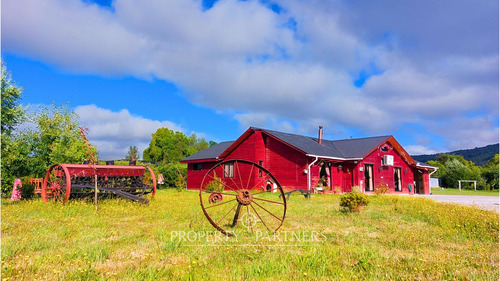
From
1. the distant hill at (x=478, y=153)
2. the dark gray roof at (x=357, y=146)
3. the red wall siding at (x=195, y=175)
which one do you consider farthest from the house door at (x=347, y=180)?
the distant hill at (x=478, y=153)

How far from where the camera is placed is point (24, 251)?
5074 mm

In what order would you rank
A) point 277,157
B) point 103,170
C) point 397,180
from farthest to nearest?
point 397,180, point 277,157, point 103,170

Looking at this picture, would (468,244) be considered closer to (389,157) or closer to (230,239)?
(230,239)

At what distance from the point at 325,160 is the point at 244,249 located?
18.2 meters

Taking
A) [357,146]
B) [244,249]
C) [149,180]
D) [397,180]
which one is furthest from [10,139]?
[397,180]

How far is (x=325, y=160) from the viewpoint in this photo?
22.8 m

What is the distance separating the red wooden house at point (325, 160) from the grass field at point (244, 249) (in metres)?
13.4

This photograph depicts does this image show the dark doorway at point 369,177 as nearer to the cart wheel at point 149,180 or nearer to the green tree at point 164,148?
Result: the cart wheel at point 149,180

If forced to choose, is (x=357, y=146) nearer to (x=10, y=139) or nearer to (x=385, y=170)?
(x=385, y=170)

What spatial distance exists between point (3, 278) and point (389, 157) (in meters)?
26.5

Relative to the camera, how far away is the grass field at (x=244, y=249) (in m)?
4.27

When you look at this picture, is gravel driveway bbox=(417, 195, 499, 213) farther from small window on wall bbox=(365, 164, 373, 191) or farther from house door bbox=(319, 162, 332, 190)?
house door bbox=(319, 162, 332, 190)

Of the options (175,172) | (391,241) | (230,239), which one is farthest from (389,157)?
(230,239)

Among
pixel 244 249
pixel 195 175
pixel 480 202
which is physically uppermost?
pixel 195 175
